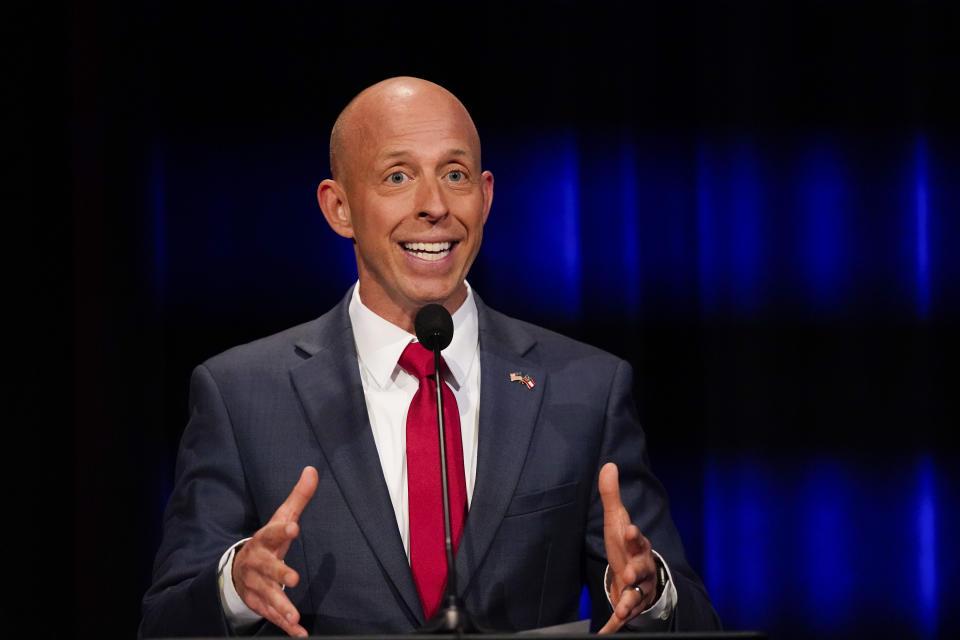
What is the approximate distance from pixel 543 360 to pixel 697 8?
119 cm

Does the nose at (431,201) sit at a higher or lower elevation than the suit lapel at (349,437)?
higher

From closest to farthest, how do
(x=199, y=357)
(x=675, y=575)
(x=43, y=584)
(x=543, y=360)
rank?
(x=675, y=575) < (x=543, y=360) < (x=43, y=584) < (x=199, y=357)

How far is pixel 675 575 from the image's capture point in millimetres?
1877

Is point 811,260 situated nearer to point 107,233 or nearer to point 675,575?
point 675,575

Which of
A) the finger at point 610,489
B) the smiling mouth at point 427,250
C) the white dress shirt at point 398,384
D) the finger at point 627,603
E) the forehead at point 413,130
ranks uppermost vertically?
the forehead at point 413,130

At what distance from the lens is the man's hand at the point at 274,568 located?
1530 mm

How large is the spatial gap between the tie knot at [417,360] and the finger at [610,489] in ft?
1.32

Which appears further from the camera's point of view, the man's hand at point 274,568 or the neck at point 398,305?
the neck at point 398,305

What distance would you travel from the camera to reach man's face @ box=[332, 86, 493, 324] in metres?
2.00

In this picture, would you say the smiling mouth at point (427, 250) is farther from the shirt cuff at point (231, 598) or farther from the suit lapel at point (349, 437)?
the shirt cuff at point (231, 598)

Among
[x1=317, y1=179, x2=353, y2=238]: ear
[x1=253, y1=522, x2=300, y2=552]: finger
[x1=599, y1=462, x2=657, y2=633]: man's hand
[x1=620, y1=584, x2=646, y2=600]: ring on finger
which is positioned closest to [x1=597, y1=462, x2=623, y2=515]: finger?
[x1=599, y1=462, x2=657, y2=633]: man's hand

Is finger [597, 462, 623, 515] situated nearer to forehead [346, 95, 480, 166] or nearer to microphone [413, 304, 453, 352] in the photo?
microphone [413, 304, 453, 352]

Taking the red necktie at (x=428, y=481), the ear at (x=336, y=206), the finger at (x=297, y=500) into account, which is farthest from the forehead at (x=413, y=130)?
the finger at (x=297, y=500)

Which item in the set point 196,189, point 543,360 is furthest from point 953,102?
point 196,189
